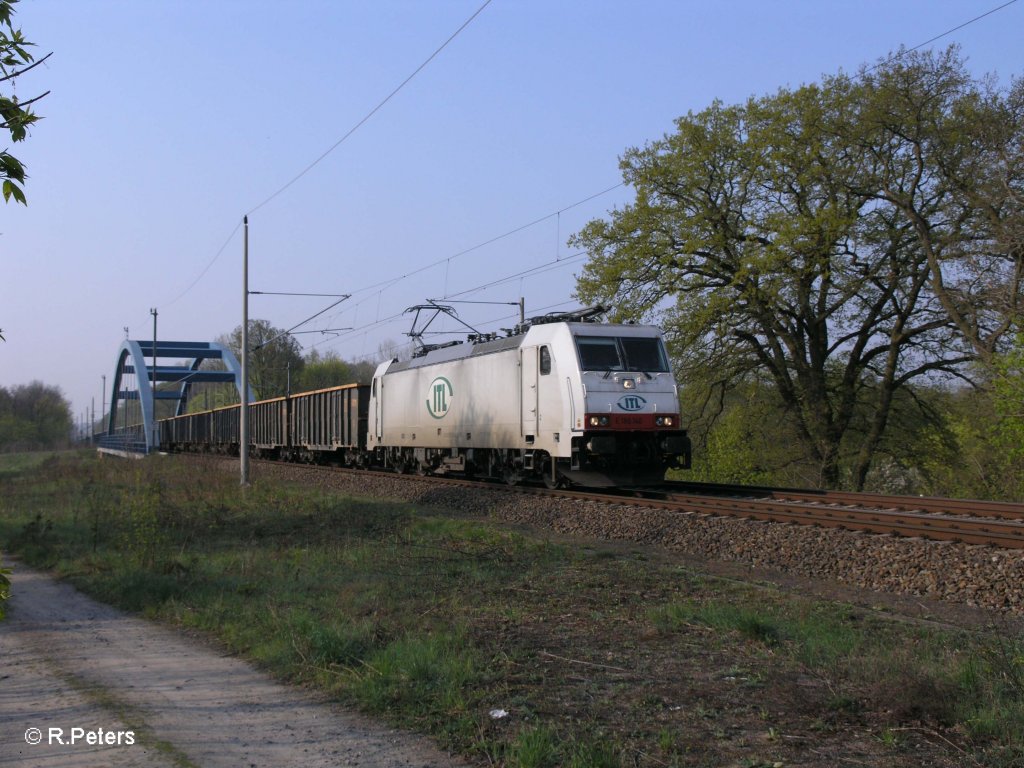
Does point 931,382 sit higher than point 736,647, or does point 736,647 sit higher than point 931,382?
point 931,382

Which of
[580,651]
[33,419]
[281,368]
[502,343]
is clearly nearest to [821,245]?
[502,343]

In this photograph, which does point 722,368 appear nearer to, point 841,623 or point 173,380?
point 841,623

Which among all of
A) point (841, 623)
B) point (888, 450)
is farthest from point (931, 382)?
point (841, 623)

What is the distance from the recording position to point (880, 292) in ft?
89.8

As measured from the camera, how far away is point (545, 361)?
17.9m

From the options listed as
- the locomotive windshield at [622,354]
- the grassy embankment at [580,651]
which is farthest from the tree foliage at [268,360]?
the grassy embankment at [580,651]

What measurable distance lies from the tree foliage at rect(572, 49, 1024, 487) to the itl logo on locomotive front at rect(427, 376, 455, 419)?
8181 mm

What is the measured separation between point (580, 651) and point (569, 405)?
10.2 metres

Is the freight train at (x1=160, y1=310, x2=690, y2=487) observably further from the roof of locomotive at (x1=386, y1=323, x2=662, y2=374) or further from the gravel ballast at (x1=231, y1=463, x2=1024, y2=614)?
the gravel ballast at (x1=231, y1=463, x2=1024, y2=614)

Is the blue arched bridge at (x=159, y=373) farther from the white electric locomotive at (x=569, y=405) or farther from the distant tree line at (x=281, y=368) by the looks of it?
the white electric locomotive at (x=569, y=405)

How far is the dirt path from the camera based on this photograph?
5.03 meters

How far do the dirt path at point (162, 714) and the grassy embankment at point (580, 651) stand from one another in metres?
0.30

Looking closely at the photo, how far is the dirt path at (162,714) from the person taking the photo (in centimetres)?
503

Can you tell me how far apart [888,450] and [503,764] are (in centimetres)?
2592
